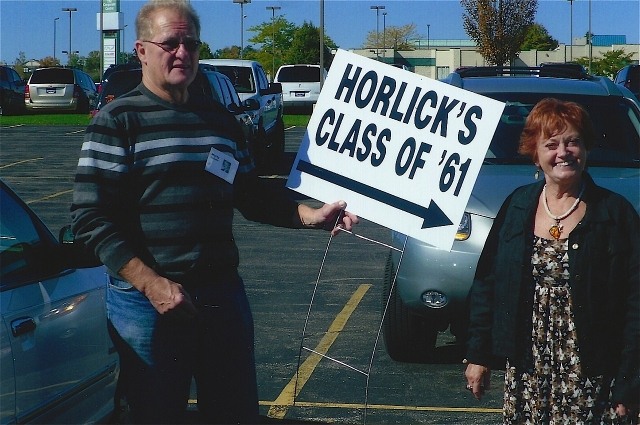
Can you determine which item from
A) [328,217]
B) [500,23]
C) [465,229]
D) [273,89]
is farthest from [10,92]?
[328,217]

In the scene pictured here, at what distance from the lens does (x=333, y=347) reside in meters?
6.64

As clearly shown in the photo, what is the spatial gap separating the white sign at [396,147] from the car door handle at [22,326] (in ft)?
3.43

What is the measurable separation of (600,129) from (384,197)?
387 centimetres

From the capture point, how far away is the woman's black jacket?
131 inches

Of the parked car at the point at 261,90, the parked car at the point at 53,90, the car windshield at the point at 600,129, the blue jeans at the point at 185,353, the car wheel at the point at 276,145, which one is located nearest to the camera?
the blue jeans at the point at 185,353

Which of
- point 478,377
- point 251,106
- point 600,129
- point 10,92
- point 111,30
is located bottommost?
point 478,377

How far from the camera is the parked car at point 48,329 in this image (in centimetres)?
332

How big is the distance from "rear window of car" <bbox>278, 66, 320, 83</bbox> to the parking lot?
23122 millimetres

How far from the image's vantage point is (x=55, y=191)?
15312 mm

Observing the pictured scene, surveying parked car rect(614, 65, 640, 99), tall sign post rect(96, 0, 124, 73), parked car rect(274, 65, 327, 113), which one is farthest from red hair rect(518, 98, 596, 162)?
tall sign post rect(96, 0, 124, 73)

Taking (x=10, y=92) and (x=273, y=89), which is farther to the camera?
(x=10, y=92)

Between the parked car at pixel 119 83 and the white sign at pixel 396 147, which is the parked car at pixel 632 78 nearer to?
the parked car at pixel 119 83

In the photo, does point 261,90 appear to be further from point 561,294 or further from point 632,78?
point 561,294

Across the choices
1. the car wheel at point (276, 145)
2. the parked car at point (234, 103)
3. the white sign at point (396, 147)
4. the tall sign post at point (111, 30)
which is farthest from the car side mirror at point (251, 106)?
the tall sign post at point (111, 30)
